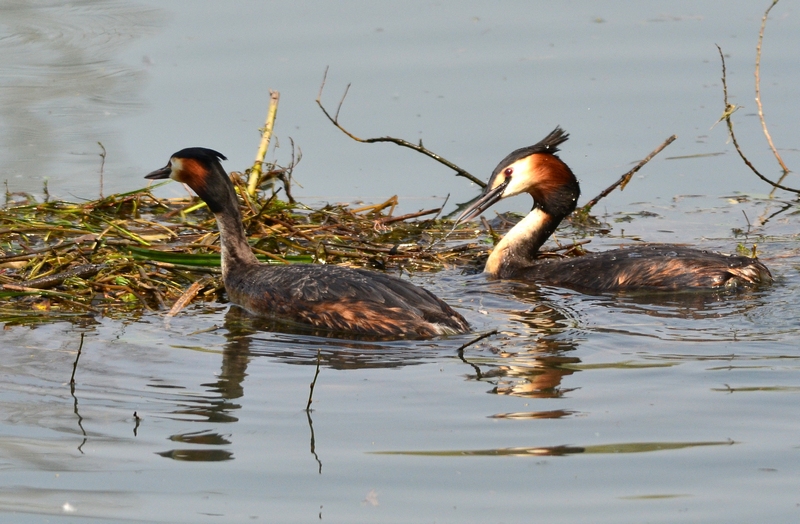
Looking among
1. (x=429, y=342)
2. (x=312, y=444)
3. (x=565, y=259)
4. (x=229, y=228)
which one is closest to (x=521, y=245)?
(x=565, y=259)

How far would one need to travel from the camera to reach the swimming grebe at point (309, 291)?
674 cm

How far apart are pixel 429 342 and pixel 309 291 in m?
0.82

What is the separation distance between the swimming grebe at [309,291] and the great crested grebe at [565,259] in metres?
1.57

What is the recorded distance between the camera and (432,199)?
10.0 m

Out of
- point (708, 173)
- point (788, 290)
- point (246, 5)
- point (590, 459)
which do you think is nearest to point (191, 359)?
point (590, 459)

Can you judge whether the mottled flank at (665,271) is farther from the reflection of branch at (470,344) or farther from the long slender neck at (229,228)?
the long slender neck at (229,228)

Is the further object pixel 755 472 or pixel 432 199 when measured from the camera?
pixel 432 199

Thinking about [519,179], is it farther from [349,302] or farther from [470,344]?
[470,344]

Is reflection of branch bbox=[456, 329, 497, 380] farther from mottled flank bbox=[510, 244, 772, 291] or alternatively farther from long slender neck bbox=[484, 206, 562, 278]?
long slender neck bbox=[484, 206, 562, 278]

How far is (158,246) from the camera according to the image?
26.6 feet

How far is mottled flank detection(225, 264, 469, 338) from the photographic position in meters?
6.72

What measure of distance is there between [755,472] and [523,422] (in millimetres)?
964

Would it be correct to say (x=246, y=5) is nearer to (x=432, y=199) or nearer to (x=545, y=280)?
(x=432, y=199)

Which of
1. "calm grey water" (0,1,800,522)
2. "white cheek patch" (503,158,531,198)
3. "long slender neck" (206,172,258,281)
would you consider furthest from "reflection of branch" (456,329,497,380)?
"white cheek patch" (503,158,531,198)
